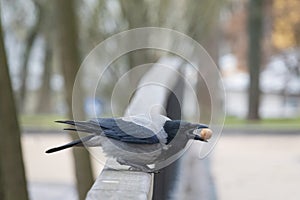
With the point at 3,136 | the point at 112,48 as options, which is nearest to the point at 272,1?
the point at 112,48

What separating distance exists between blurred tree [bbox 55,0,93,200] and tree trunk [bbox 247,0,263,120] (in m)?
7.35

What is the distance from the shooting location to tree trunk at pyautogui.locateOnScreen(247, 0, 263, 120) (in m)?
11.9

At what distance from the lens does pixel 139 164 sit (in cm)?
165

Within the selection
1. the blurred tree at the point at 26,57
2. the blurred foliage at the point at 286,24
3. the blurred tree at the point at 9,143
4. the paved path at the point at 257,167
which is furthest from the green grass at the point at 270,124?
the blurred tree at the point at 26,57

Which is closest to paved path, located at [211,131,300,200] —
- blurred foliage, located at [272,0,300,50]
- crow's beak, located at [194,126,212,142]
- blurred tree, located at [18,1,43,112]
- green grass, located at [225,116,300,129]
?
green grass, located at [225,116,300,129]

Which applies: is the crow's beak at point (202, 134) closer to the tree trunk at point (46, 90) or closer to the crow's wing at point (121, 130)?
the crow's wing at point (121, 130)

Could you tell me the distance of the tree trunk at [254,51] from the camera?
11898mm

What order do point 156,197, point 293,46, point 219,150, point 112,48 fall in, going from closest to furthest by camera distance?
point 156,197 → point 112,48 → point 219,150 → point 293,46

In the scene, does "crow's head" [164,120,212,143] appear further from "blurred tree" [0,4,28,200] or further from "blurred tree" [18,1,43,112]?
"blurred tree" [18,1,43,112]

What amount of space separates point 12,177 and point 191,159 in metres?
1.52

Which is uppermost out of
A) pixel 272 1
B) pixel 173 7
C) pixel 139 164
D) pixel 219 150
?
pixel 272 1

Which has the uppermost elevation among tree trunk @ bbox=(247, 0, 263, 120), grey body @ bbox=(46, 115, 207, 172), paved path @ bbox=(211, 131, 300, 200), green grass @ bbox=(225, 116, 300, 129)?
tree trunk @ bbox=(247, 0, 263, 120)

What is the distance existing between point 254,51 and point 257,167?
6743mm

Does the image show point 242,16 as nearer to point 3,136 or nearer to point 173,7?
point 173,7
